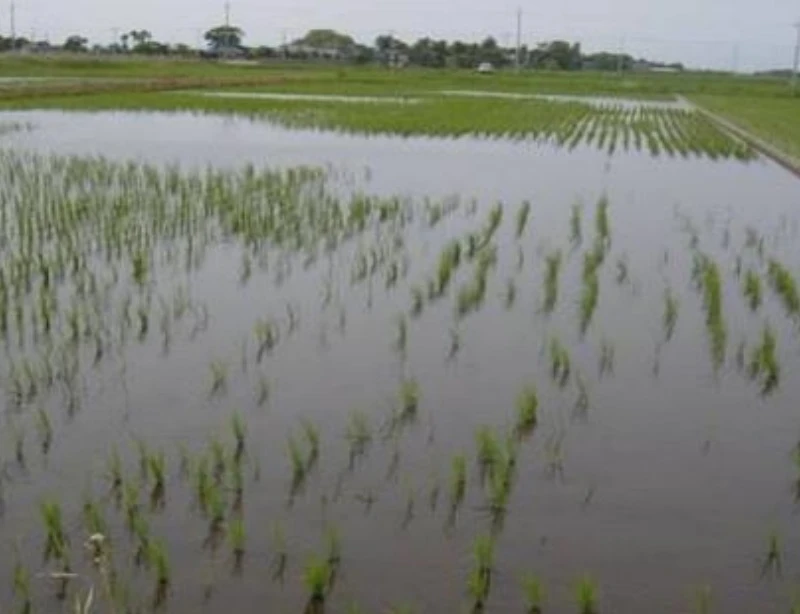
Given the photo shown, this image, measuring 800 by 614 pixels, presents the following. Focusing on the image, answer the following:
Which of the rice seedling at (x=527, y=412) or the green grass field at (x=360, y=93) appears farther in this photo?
the green grass field at (x=360, y=93)

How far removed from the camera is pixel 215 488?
14.4 ft

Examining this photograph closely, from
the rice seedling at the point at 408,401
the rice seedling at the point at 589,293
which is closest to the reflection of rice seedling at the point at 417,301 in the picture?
the rice seedling at the point at 589,293

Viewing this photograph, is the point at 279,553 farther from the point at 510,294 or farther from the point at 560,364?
the point at 510,294

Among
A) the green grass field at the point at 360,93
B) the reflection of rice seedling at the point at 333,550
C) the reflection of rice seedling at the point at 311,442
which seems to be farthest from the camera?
the green grass field at the point at 360,93

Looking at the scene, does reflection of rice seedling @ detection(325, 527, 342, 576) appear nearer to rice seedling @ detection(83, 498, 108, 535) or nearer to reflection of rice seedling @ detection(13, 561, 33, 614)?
rice seedling @ detection(83, 498, 108, 535)

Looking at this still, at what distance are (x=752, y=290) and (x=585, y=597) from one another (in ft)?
16.2

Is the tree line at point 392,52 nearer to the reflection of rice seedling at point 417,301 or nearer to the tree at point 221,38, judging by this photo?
the tree at point 221,38

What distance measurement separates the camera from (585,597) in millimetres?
3633

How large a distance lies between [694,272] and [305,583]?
5885 mm

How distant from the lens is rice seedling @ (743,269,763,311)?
307 inches

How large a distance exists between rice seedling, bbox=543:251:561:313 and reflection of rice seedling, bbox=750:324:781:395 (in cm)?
148

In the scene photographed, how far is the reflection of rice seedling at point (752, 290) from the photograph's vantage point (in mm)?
7784

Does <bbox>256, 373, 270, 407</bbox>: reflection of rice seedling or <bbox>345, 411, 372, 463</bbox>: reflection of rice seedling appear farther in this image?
<bbox>256, 373, 270, 407</bbox>: reflection of rice seedling

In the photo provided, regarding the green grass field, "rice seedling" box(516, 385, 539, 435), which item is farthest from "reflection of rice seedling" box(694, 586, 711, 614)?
the green grass field
